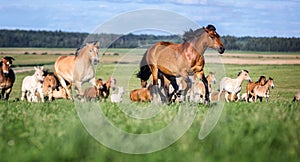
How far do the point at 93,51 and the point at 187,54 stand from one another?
5225 mm

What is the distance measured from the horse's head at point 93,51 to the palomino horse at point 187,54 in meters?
3.07

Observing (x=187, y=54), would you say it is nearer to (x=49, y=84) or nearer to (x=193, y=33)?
(x=193, y=33)

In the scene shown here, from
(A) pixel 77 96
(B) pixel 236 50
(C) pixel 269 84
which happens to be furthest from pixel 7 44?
(A) pixel 77 96

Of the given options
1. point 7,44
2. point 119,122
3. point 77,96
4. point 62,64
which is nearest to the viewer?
point 119,122

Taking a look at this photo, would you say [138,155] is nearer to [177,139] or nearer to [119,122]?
[177,139]

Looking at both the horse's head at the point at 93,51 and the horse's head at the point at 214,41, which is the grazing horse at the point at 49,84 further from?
the horse's head at the point at 214,41

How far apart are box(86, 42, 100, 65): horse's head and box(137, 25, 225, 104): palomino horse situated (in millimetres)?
3067

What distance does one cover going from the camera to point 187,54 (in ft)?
61.4

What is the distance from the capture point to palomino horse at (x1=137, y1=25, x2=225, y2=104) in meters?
18.7

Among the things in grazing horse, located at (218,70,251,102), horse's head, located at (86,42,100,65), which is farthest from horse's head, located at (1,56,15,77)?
grazing horse, located at (218,70,251,102)

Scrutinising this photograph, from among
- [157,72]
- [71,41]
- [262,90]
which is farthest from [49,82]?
[71,41]

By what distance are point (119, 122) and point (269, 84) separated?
2542 cm

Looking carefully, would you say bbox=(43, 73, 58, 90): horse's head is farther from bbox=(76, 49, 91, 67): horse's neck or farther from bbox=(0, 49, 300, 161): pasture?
bbox=(0, 49, 300, 161): pasture

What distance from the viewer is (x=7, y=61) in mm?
Answer: 27672
